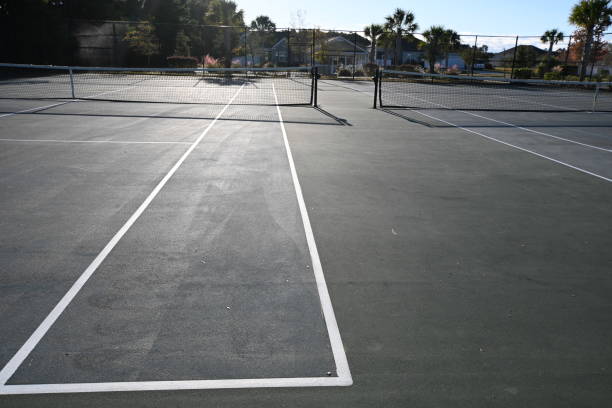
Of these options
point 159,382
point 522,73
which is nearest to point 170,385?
point 159,382

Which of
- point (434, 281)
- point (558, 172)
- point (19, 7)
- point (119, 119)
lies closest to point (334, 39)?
point (19, 7)

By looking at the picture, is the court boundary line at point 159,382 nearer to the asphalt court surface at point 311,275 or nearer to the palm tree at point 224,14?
the asphalt court surface at point 311,275

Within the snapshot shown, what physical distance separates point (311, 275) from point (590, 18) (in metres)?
43.5

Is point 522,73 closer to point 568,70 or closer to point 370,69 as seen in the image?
point 568,70

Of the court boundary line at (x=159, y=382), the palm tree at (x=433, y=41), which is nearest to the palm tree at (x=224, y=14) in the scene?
the palm tree at (x=433, y=41)

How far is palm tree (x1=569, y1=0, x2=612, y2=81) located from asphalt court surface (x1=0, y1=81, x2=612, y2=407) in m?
33.3

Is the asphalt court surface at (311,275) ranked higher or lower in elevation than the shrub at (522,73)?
lower

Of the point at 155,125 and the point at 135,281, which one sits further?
the point at 155,125

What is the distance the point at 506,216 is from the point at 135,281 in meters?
5.51

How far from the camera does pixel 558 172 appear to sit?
1008 centimetres

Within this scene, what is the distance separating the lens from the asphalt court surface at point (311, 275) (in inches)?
138

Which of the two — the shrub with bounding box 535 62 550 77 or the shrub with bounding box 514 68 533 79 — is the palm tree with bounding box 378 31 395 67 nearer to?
the shrub with bounding box 514 68 533 79

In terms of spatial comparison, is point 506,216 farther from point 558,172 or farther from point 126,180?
point 126,180

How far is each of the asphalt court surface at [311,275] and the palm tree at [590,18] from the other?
109ft
